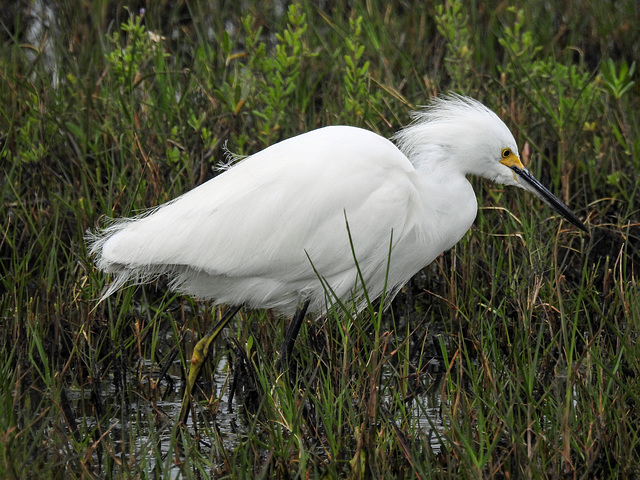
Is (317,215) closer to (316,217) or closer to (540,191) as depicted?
(316,217)

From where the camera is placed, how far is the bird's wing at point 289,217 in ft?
8.75

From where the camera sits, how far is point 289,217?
268 centimetres

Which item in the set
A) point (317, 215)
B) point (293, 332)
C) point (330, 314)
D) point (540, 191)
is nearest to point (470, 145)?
point (540, 191)

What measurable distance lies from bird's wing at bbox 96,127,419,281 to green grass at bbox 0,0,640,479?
9.2 inches

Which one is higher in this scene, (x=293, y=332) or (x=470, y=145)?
(x=470, y=145)

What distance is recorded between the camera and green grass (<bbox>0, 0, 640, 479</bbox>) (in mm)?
2152

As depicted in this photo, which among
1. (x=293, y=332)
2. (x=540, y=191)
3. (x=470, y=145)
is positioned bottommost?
(x=293, y=332)

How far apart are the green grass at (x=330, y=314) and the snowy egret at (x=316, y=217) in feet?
0.54

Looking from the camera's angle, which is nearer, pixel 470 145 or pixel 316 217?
pixel 316 217

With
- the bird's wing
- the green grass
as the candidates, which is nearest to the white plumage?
the bird's wing

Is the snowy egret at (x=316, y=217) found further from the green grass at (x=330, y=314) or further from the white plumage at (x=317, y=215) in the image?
the green grass at (x=330, y=314)

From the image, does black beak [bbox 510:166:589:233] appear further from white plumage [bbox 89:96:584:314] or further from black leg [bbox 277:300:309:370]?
black leg [bbox 277:300:309:370]

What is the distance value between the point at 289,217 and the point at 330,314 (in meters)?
0.35

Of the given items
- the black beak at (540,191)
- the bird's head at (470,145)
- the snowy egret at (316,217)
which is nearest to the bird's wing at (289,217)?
the snowy egret at (316,217)
